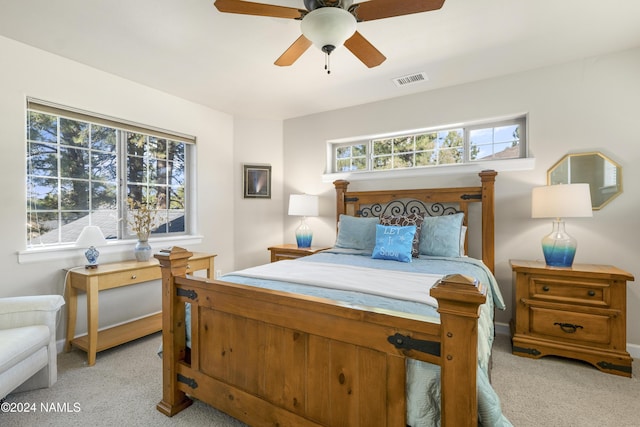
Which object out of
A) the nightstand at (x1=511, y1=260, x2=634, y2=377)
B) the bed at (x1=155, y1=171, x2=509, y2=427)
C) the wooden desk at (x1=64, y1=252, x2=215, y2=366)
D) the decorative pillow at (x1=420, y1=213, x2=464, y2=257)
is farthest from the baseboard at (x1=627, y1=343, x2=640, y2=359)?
the wooden desk at (x1=64, y1=252, x2=215, y2=366)

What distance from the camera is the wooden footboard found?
943 millimetres

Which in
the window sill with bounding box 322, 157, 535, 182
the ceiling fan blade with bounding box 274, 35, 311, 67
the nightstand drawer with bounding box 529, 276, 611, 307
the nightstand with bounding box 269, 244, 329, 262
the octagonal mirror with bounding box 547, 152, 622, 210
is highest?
the ceiling fan blade with bounding box 274, 35, 311, 67

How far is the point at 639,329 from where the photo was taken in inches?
96.7

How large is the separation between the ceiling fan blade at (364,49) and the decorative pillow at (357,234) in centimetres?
153

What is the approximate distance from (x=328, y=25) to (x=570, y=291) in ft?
8.65

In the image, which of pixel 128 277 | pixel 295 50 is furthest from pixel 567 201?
pixel 128 277

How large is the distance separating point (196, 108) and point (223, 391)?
3.30m

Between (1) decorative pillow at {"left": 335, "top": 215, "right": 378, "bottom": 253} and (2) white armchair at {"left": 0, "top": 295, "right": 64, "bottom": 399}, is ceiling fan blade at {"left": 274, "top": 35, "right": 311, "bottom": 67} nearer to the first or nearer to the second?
(1) decorative pillow at {"left": 335, "top": 215, "right": 378, "bottom": 253}

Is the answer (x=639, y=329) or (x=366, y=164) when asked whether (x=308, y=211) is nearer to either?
(x=366, y=164)

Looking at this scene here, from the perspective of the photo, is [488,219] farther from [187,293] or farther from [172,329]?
[172,329]

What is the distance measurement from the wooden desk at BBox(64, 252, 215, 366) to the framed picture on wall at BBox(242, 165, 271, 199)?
1649 mm

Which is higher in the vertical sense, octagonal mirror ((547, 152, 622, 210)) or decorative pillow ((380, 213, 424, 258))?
octagonal mirror ((547, 152, 622, 210))

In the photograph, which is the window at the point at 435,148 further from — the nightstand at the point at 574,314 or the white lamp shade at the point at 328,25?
the white lamp shade at the point at 328,25

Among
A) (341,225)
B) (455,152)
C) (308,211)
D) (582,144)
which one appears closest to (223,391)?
(341,225)
